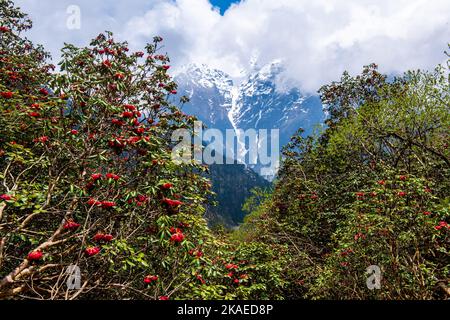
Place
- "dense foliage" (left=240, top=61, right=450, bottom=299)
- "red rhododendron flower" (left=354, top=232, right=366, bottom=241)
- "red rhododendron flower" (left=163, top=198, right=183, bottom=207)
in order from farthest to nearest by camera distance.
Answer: "red rhododendron flower" (left=354, top=232, right=366, bottom=241)
"dense foliage" (left=240, top=61, right=450, bottom=299)
"red rhododendron flower" (left=163, top=198, right=183, bottom=207)

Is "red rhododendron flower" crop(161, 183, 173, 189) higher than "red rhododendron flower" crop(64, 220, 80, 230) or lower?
higher

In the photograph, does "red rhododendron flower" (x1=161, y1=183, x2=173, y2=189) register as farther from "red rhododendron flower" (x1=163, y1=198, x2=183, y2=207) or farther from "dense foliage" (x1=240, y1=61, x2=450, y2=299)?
"dense foliage" (x1=240, y1=61, x2=450, y2=299)

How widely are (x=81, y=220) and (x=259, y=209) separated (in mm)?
15258

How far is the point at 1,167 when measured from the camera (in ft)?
25.8

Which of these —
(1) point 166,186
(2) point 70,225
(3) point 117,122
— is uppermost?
(3) point 117,122

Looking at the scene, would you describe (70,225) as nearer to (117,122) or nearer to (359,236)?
(117,122)

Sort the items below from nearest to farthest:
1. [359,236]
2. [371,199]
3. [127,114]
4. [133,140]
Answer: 1. [133,140]
2. [127,114]
3. [359,236]
4. [371,199]

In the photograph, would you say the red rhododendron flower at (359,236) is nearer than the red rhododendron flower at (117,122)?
No

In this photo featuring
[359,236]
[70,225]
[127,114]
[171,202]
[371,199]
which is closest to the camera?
[171,202]

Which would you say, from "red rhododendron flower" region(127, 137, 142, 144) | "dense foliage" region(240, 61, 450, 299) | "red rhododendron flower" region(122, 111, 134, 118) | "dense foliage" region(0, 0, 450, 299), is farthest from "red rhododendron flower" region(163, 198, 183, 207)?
"dense foliage" region(240, 61, 450, 299)

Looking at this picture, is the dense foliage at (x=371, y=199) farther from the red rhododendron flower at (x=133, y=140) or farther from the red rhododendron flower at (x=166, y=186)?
the red rhododendron flower at (x=133, y=140)

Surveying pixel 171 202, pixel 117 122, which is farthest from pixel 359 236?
pixel 117 122

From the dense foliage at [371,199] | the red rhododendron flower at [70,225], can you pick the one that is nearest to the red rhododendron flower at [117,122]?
the red rhododendron flower at [70,225]

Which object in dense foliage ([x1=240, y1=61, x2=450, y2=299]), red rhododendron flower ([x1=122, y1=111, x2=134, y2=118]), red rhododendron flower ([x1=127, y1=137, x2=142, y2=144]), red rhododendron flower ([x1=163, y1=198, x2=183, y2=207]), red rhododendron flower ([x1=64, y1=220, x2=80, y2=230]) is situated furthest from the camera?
dense foliage ([x1=240, y1=61, x2=450, y2=299])
